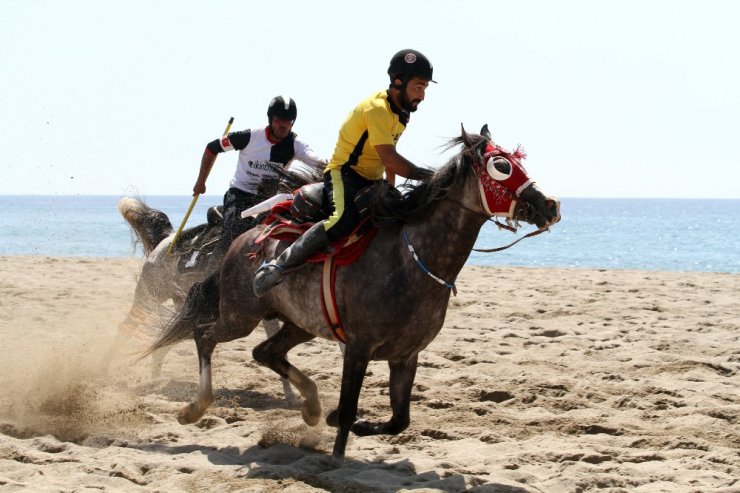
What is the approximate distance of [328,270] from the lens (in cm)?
590

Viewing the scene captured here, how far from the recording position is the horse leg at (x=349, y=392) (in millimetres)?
5699

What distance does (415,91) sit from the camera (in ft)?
18.6

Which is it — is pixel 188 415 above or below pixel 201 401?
below

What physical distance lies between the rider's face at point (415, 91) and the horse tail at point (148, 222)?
4.23 m

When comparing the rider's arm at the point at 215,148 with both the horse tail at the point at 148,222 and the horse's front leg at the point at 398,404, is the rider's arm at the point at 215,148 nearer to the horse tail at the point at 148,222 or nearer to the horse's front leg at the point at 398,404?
the horse tail at the point at 148,222

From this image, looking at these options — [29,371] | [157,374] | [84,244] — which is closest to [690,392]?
[157,374]

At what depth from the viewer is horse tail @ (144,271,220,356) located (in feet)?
23.4

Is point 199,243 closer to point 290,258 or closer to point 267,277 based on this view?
point 267,277

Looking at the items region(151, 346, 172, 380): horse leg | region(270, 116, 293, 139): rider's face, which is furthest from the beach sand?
region(270, 116, 293, 139): rider's face

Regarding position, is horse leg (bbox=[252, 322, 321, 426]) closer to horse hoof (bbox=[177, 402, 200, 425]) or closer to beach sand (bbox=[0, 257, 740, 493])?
beach sand (bbox=[0, 257, 740, 493])

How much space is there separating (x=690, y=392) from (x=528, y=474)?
8.74 feet

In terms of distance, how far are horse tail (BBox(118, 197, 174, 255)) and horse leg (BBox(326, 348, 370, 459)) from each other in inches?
161

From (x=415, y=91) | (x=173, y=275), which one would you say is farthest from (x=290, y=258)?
(x=173, y=275)

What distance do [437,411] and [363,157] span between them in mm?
2228
